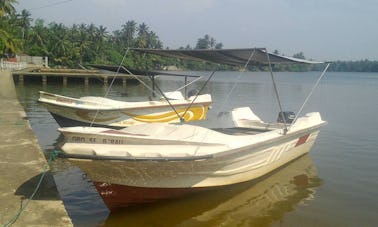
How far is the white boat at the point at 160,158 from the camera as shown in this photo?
5.72m

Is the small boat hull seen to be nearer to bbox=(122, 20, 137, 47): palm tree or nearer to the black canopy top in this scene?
the black canopy top

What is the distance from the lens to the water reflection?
636 centimetres

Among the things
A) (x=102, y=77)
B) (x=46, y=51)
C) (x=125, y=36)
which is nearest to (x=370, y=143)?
(x=102, y=77)

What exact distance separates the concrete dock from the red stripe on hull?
811 mm

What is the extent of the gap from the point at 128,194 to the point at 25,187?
1.61 meters

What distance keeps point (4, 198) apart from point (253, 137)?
451 cm

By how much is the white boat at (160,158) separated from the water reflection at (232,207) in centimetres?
28

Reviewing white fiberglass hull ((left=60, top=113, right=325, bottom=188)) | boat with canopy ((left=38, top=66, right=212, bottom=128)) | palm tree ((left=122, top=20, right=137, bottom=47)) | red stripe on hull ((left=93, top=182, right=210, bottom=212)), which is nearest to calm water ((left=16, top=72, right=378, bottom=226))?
red stripe on hull ((left=93, top=182, right=210, bottom=212))

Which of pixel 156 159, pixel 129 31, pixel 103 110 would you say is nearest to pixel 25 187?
pixel 156 159

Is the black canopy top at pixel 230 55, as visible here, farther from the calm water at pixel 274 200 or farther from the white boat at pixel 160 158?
the calm water at pixel 274 200

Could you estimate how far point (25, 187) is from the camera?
225 inches

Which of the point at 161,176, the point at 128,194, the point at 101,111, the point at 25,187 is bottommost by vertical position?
the point at 128,194

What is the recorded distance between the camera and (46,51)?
55.9 metres

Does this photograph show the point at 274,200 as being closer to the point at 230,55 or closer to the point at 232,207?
the point at 232,207
